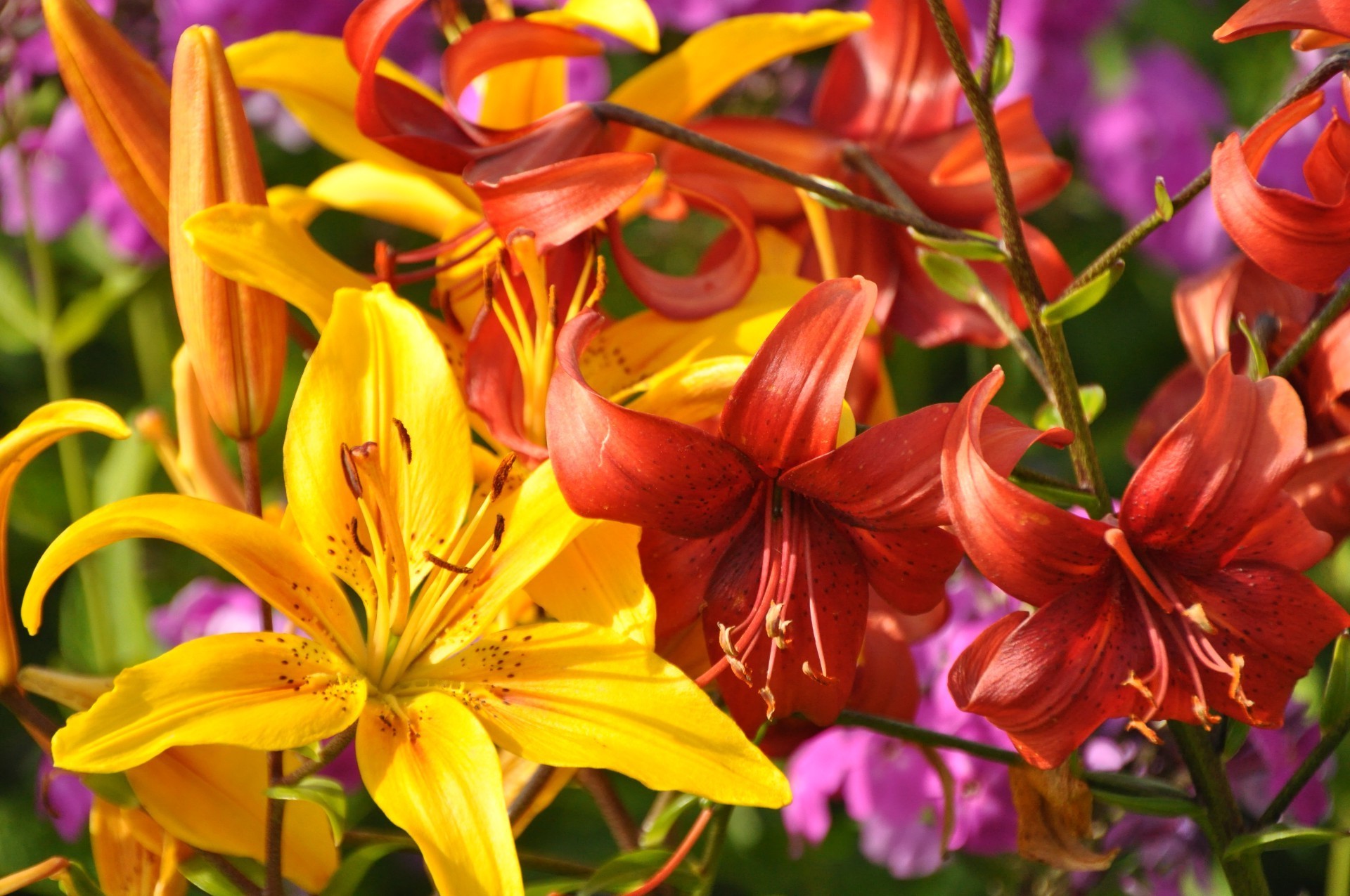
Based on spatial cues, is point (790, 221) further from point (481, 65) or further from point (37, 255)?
point (37, 255)

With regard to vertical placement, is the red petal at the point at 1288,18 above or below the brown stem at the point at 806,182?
above

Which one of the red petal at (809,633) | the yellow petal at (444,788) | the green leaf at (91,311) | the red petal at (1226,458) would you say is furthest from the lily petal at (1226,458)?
the green leaf at (91,311)

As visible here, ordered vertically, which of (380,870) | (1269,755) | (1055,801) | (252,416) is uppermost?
(252,416)

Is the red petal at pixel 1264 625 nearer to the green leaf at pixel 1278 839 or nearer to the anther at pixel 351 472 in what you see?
the green leaf at pixel 1278 839

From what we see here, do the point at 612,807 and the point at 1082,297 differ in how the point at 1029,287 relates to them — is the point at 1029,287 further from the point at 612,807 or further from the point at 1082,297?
the point at 612,807

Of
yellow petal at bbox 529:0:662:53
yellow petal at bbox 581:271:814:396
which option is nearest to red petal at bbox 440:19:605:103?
yellow petal at bbox 529:0:662:53

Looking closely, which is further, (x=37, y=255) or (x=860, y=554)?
(x=37, y=255)

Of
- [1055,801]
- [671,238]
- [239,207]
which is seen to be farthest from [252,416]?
[671,238]
